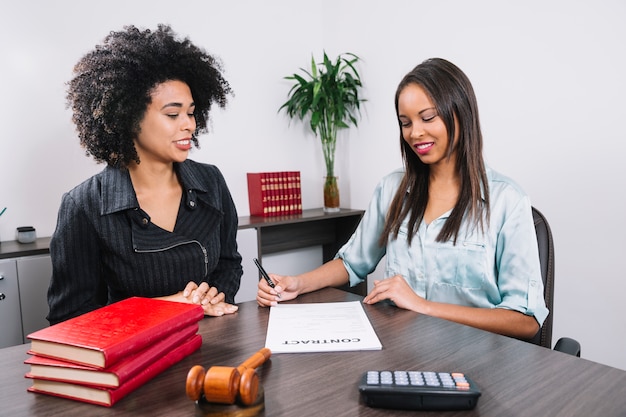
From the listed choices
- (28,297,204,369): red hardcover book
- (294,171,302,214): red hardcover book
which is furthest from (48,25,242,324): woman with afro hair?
(294,171,302,214): red hardcover book

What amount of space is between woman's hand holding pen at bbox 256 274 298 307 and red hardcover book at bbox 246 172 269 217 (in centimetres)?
184

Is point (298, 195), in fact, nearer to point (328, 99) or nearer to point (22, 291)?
point (328, 99)

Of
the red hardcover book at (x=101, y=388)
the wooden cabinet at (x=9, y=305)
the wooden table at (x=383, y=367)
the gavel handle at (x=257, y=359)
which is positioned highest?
the gavel handle at (x=257, y=359)

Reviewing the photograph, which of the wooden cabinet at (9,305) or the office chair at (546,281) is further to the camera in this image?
the wooden cabinet at (9,305)

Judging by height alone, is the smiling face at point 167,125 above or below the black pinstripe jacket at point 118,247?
above

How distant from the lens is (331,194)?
11.4 ft

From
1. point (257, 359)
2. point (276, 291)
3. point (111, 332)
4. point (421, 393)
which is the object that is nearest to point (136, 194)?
point (276, 291)

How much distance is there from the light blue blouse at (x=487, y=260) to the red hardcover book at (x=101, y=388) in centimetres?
88

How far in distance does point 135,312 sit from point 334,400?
45cm

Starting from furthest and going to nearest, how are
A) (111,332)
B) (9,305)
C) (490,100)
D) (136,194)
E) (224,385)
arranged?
(490,100) < (9,305) < (136,194) < (111,332) < (224,385)

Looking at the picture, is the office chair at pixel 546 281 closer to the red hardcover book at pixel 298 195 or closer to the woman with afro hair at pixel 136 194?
the woman with afro hair at pixel 136 194

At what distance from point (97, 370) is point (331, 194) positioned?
8.96ft

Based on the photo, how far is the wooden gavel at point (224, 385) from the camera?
2.43 feet

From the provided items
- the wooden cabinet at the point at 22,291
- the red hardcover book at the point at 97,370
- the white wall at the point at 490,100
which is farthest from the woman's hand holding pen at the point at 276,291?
the white wall at the point at 490,100
